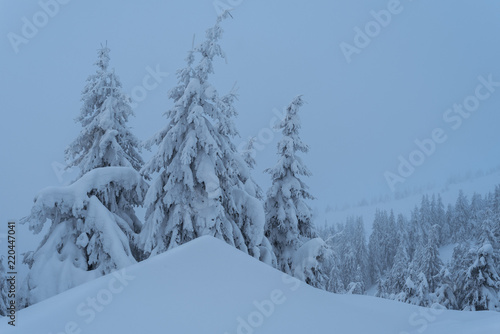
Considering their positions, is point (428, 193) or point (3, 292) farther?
point (428, 193)

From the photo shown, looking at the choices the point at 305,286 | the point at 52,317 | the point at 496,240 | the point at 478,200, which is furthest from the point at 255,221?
the point at 478,200

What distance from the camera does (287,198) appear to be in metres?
15.8

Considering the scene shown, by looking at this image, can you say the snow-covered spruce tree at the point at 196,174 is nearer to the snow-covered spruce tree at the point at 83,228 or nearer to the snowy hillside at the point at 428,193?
the snow-covered spruce tree at the point at 83,228

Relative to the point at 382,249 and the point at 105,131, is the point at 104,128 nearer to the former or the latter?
the point at 105,131

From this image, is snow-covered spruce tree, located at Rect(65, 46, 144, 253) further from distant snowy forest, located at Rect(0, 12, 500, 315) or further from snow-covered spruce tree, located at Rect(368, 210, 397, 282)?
snow-covered spruce tree, located at Rect(368, 210, 397, 282)

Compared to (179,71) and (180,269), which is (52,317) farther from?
(179,71)

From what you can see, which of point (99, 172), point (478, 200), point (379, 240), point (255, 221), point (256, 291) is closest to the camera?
point (256, 291)

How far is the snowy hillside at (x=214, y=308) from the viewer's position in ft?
13.3

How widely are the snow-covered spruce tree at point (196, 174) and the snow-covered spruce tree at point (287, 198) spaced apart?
3.87m

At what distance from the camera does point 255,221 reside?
463 inches

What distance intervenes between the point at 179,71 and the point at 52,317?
899cm

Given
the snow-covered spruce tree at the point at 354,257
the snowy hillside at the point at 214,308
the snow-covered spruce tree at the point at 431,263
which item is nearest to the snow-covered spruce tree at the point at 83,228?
the snowy hillside at the point at 214,308

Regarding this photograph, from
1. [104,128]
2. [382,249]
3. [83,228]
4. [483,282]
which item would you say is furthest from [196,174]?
[382,249]

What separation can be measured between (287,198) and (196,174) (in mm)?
6127
